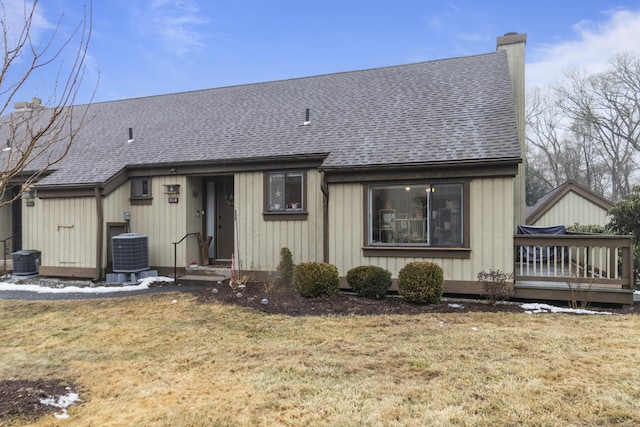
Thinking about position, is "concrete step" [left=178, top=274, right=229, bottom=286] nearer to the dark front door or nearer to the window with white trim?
the dark front door

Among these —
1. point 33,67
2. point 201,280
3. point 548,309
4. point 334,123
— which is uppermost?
point 334,123

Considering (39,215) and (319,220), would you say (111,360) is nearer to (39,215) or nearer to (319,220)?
(319,220)

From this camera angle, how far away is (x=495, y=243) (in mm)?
7238

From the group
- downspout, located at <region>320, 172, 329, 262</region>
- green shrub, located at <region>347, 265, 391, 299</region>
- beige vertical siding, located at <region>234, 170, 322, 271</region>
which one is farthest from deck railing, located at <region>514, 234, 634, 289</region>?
beige vertical siding, located at <region>234, 170, 322, 271</region>

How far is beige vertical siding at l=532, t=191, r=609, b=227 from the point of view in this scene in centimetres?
1409

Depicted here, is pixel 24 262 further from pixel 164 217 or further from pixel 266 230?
pixel 266 230

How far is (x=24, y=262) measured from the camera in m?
10.2

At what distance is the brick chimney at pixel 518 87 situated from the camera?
10367mm

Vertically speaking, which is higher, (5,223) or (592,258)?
(5,223)

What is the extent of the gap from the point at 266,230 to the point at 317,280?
261 centimetres

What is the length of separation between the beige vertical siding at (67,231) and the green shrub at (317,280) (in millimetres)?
5735

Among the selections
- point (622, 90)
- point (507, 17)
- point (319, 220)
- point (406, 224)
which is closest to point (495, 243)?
point (406, 224)

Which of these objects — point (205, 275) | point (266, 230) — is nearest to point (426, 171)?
point (266, 230)

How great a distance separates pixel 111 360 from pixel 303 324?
2514mm
